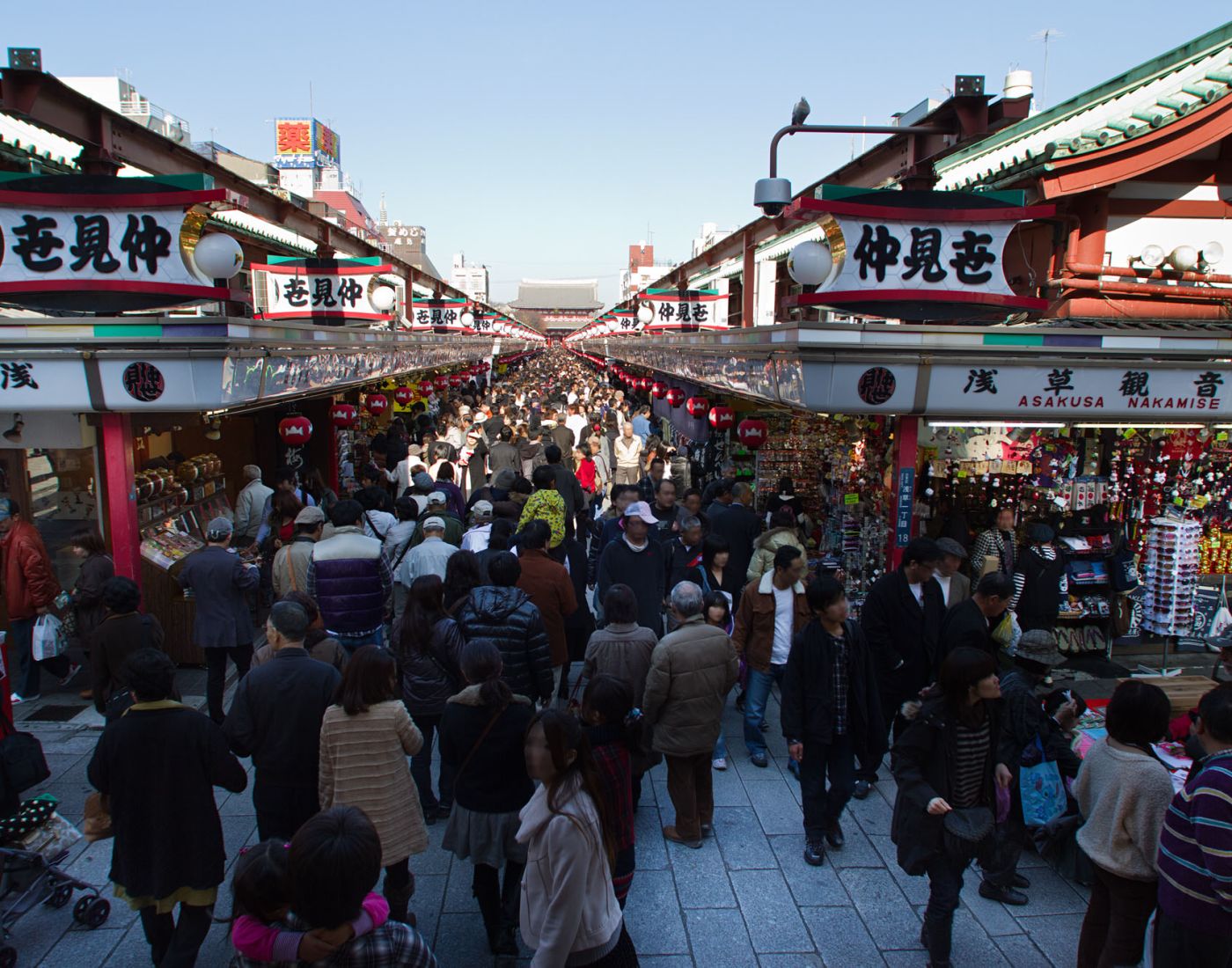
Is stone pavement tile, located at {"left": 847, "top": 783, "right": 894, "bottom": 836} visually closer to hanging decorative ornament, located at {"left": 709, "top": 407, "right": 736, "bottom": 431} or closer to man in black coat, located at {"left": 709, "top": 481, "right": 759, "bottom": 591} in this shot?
man in black coat, located at {"left": 709, "top": 481, "right": 759, "bottom": 591}

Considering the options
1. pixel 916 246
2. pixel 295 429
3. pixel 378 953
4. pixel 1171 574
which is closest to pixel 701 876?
pixel 378 953

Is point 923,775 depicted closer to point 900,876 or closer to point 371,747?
point 900,876

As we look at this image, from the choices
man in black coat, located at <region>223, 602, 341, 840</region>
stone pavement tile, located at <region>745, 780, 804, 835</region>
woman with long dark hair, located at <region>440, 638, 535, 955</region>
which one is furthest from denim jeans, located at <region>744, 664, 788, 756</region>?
man in black coat, located at <region>223, 602, 341, 840</region>

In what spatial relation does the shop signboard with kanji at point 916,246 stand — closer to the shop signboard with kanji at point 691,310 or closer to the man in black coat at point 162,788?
the man in black coat at point 162,788

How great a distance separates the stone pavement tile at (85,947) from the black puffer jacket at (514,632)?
2287 mm

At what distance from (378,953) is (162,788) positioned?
1.70m

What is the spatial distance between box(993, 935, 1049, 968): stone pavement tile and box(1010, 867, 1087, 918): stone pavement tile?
0.24m

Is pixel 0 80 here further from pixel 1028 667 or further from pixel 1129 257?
pixel 1129 257

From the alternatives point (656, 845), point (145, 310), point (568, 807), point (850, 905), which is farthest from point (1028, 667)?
point (145, 310)

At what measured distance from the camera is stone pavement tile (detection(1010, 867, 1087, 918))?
4.52 m

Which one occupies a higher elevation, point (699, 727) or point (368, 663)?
point (368, 663)

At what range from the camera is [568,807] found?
3029mm

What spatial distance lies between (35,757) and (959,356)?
7247 millimetres

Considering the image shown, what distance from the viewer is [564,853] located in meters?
2.99
